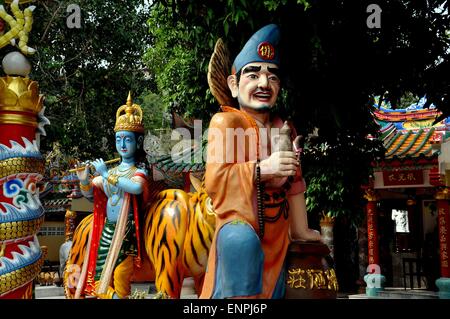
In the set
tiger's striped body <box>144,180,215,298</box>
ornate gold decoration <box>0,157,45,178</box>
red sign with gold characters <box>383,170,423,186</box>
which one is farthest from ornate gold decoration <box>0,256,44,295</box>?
red sign with gold characters <box>383,170,423,186</box>

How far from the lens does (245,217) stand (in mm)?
3586

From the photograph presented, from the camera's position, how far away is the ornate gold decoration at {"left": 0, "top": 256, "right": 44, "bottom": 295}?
375 cm

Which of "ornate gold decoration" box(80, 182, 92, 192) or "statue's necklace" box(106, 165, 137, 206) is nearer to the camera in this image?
"statue's necklace" box(106, 165, 137, 206)

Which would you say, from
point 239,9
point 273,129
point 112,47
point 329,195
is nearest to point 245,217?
point 273,129

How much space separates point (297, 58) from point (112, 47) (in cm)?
569

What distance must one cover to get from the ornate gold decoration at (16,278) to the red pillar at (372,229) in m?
9.33

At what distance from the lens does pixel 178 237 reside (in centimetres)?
503

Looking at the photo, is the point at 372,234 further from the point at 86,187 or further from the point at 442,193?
the point at 86,187

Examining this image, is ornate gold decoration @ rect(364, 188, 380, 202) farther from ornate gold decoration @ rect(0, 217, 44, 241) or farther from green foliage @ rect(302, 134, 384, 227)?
ornate gold decoration @ rect(0, 217, 44, 241)

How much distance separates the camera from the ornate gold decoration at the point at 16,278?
3748mm

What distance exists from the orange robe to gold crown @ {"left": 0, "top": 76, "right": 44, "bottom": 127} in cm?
130

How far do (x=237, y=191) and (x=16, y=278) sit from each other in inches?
64.7

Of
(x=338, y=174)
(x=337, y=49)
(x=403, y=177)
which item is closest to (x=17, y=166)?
(x=337, y=49)
